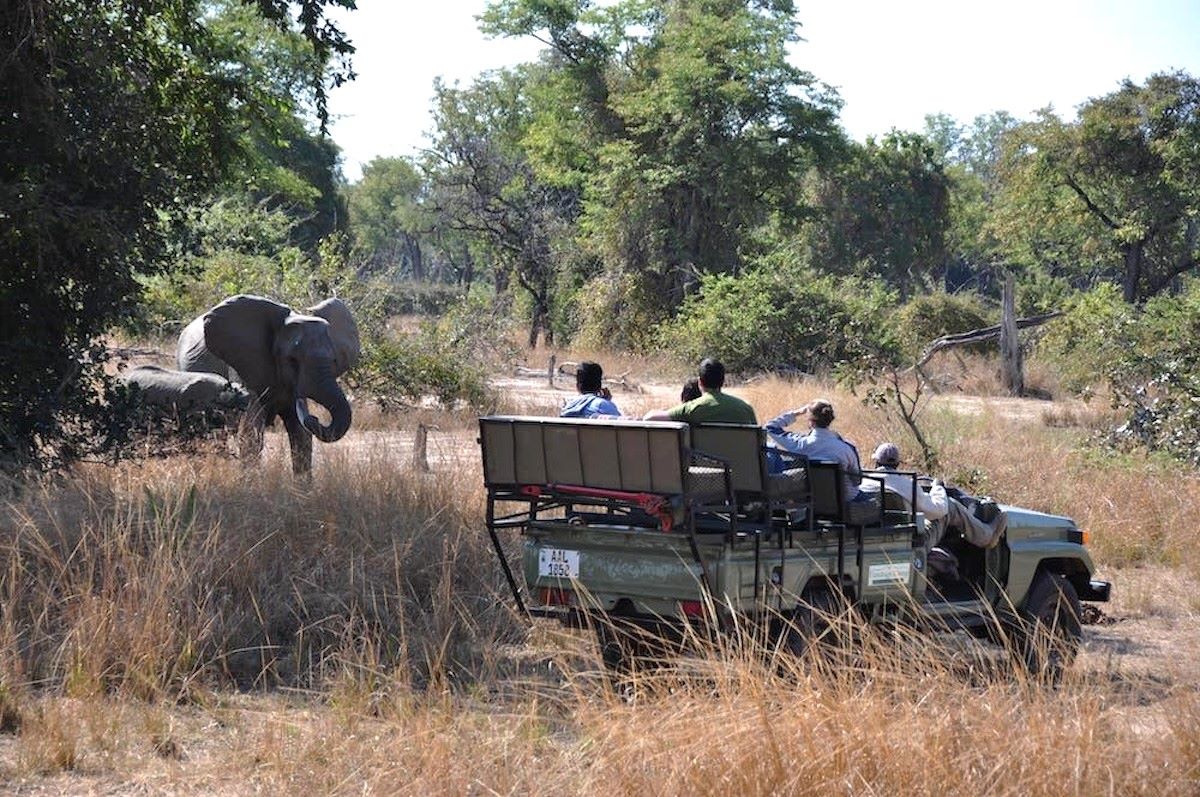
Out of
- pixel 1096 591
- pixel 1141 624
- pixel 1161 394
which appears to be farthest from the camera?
pixel 1161 394

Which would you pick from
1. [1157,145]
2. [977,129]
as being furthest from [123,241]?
[977,129]

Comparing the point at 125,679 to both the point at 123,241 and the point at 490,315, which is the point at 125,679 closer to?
the point at 123,241

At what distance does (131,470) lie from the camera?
37.6 feet

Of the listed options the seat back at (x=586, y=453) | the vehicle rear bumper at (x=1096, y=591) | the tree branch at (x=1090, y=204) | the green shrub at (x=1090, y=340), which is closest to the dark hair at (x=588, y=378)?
the seat back at (x=586, y=453)

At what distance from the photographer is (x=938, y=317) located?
1467 inches

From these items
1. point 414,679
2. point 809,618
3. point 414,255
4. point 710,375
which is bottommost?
point 414,679

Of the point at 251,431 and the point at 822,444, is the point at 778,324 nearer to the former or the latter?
the point at 251,431

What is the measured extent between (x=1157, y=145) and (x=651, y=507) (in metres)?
31.8

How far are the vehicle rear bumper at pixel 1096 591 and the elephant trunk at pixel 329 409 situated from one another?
6.82 meters

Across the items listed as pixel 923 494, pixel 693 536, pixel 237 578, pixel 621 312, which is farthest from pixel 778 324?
pixel 693 536

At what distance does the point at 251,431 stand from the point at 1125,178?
29622 millimetres

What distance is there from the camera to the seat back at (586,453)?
23.7ft

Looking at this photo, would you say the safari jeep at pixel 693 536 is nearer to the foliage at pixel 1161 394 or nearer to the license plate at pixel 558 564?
the license plate at pixel 558 564

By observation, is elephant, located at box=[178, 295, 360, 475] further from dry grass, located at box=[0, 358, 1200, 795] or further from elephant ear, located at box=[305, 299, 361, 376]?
dry grass, located at box=[0, 358, 1200, 795]
